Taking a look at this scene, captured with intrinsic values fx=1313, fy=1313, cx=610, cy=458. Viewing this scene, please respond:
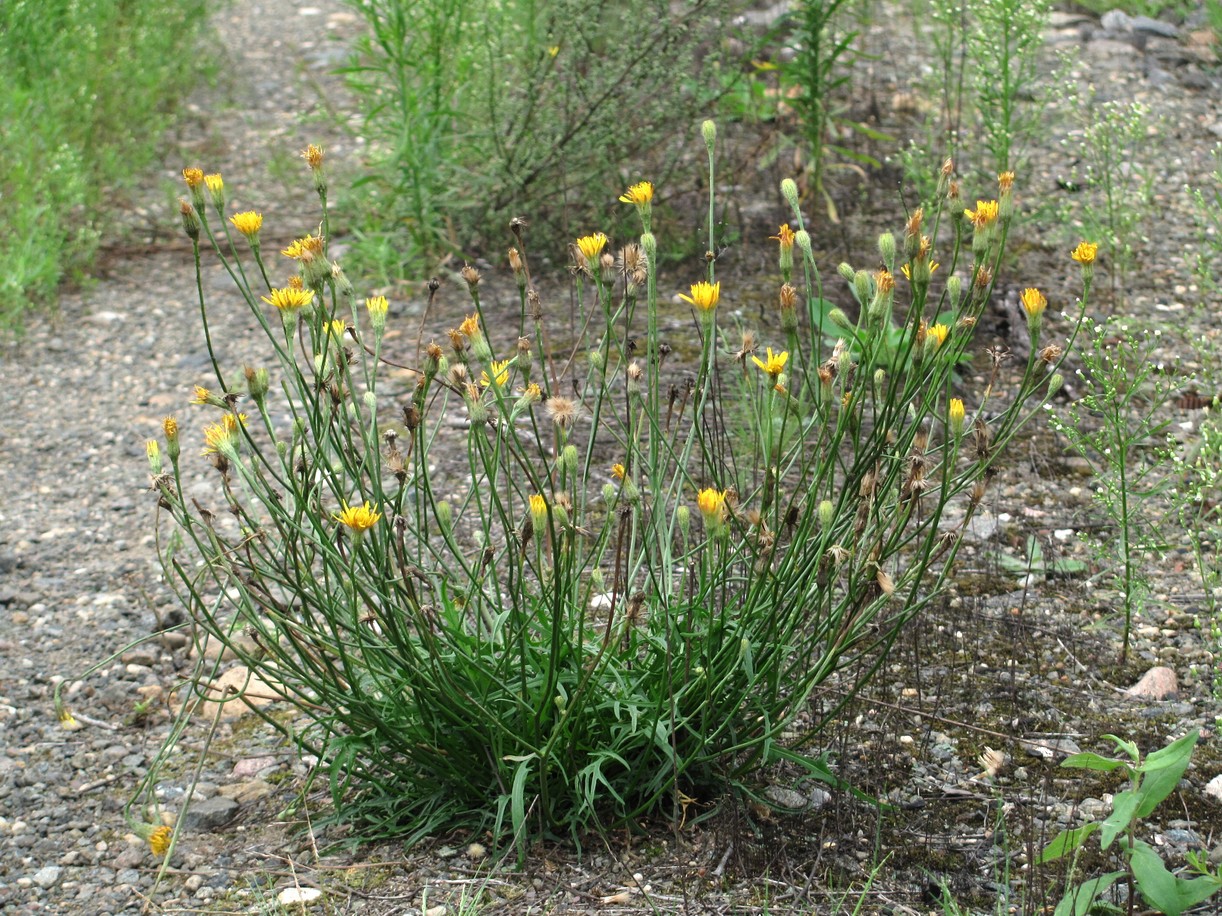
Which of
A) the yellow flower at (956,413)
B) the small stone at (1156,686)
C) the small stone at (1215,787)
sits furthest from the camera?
the small stone at (1156,686)

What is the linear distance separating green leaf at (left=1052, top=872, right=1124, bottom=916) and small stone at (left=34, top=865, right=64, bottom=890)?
1.63 m

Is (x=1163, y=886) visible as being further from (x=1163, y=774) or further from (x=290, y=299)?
(x=290, y=299)

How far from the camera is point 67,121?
544 cm

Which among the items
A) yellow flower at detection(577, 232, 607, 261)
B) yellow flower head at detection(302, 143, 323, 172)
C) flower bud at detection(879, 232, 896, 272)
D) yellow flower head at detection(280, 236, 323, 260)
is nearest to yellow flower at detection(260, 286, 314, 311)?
yellow flower head at detection(280, 236, 323, 260)

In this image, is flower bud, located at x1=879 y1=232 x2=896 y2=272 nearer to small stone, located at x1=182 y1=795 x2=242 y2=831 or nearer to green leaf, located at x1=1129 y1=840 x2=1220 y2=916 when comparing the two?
green leaf, located at x1=1129 y1=840 x2=1220 y2=916

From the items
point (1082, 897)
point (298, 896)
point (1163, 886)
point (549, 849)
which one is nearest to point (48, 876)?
point (298, 896)

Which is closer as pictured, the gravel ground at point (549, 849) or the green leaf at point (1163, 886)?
the green leaf at point (1163, 886)

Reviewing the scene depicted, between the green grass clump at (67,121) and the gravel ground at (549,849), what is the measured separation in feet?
1.91

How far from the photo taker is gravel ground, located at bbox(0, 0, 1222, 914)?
2.06 m

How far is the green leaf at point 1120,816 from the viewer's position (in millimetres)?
1698

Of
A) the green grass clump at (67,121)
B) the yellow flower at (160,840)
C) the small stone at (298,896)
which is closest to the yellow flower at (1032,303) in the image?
the small stone at (298,896)

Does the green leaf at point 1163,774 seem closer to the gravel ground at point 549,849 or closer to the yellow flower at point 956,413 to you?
the gravel ground at point 549,849

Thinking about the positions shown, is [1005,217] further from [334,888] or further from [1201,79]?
[1201,79]

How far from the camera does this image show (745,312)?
407cm
